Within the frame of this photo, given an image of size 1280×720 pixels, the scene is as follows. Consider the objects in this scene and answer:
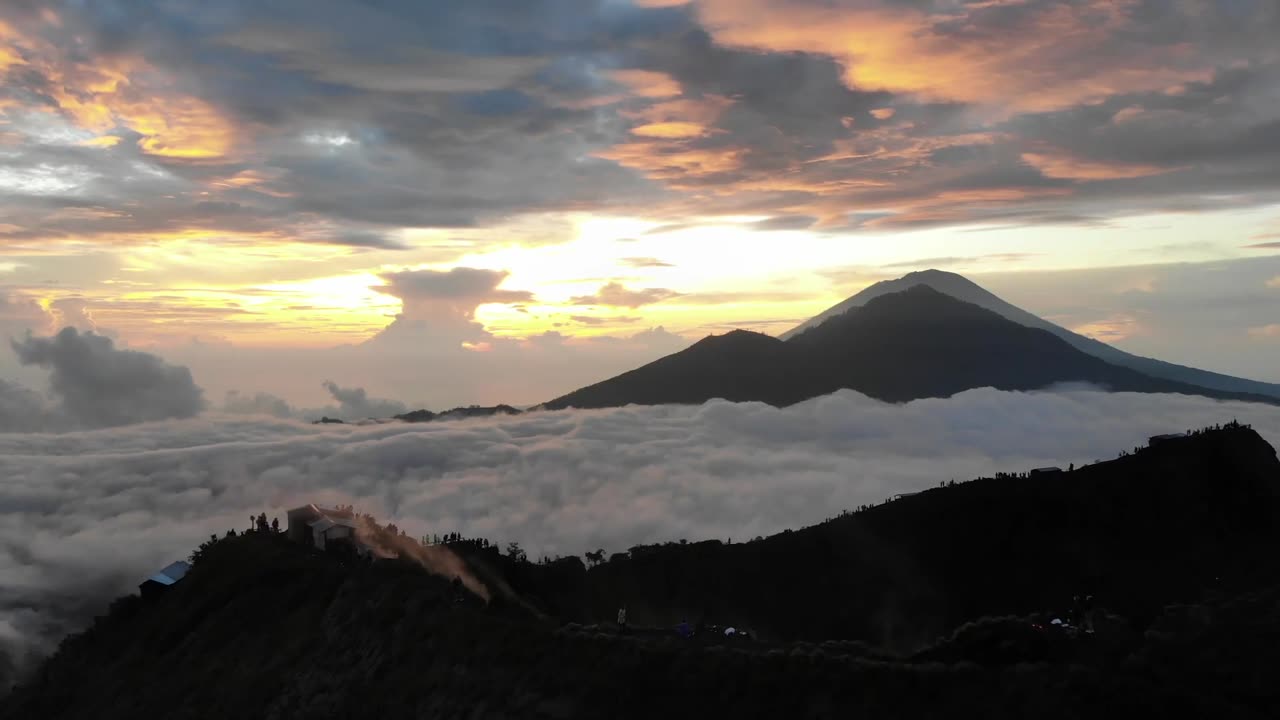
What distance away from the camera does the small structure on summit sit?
80.6 meters

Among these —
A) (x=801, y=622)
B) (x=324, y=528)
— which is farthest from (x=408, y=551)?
(x=801, y=622)

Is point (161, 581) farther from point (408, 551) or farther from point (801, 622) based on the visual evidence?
point (801, 622)

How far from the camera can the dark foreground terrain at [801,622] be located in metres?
37.4

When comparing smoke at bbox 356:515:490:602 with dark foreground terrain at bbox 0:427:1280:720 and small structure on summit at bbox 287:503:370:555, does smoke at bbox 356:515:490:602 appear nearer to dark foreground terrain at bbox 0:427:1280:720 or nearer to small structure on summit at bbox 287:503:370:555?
small structure on summit at bbox 287:503:370:555

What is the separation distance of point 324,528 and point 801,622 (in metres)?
74.9

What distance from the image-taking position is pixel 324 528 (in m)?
83.2

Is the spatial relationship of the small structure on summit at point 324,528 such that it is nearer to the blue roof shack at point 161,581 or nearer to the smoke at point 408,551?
the smoke at point 408,551

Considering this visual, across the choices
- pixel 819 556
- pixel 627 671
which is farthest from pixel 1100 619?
pixel 819 556

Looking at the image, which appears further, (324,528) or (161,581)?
(161,581)

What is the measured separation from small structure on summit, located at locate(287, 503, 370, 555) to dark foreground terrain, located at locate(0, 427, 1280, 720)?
338 centimetres

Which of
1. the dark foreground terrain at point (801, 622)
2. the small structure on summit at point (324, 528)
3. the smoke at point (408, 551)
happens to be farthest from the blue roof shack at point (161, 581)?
the smoke at point (408, 551)

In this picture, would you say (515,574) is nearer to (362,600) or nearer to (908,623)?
(908,623)

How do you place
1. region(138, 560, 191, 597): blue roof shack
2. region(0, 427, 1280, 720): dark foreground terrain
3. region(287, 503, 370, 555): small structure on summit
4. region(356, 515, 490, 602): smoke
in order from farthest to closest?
1. region(138, 560, 191, 597): blue roof shack
2. region(287, 503, 370, 555): small structure on summit
3. region(356, 515, 490, 602): smoke
4. region(0, 427, 1280, 720): dark foreground terrain

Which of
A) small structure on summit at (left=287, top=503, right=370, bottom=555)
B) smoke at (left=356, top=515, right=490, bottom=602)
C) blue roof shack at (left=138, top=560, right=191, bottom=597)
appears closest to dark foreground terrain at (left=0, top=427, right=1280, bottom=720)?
blue roof shack at (left=138, top=560, right=191, bottom=597)
